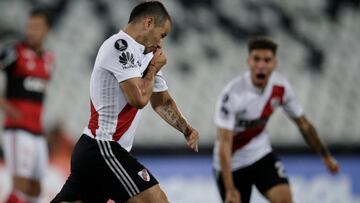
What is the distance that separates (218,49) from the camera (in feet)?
37.6

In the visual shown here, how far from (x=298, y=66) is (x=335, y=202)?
226cm

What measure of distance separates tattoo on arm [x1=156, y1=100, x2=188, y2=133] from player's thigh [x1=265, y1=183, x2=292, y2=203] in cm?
187

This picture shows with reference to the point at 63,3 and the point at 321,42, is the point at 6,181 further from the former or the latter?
the point at 321,42

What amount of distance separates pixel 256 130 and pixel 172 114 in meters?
2.00

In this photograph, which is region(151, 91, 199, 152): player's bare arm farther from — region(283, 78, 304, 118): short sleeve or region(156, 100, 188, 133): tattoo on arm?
region(283, 78, 304, 118): short sleeve

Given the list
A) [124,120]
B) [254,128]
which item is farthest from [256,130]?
[124,120]

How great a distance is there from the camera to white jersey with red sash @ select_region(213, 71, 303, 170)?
7.16m

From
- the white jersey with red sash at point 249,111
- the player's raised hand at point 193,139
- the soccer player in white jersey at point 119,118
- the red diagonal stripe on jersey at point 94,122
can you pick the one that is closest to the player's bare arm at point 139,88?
the soccer player in white jersey at point 119,118

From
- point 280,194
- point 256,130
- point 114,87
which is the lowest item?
point 280,194

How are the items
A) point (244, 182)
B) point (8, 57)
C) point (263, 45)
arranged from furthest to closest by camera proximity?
1. point (8, 57)
2. point (244, 182)
3. point (263, 45)

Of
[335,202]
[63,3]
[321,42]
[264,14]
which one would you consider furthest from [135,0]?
[335,202]

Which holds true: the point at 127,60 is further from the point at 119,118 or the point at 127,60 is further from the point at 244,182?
the point at 244,182

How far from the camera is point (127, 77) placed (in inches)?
199

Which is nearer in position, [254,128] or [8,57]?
[254,128]
